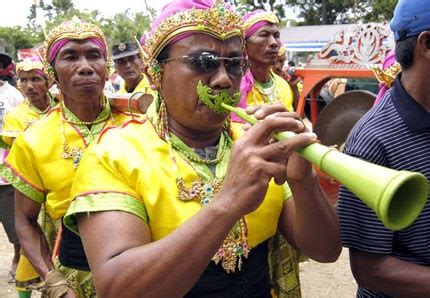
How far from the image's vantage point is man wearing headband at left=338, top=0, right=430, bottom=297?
175 centimetres

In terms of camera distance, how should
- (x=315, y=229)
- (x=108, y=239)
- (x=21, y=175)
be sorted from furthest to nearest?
(x=21, y=175)
(x=315, y=229)
(x=108, y=239)

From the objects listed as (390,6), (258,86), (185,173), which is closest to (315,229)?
(185,173)

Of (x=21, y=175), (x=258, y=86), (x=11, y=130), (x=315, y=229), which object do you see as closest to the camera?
(x=315, y=229)

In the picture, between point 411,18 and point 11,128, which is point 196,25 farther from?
point 11,128

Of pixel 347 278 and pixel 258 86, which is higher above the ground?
pixel 258 86

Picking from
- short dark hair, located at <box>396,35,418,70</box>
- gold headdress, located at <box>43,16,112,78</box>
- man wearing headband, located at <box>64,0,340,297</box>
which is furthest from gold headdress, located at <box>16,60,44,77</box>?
short dark hair, located at <box>396,35,418,70</box>

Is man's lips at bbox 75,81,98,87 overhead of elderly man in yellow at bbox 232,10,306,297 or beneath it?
overhead

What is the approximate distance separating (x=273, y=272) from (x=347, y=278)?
9.95 feet

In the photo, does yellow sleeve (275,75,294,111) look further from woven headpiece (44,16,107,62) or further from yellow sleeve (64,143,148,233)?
yellow sleeve (64,143,148,233)

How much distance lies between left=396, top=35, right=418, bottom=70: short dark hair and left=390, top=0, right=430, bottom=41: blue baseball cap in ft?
0.05

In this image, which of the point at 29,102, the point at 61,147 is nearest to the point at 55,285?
the point at 61,147

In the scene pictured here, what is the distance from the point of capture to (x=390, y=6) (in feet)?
95.2

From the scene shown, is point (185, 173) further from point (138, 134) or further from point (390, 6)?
point (390, 6)

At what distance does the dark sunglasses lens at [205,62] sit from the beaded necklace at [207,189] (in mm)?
234
